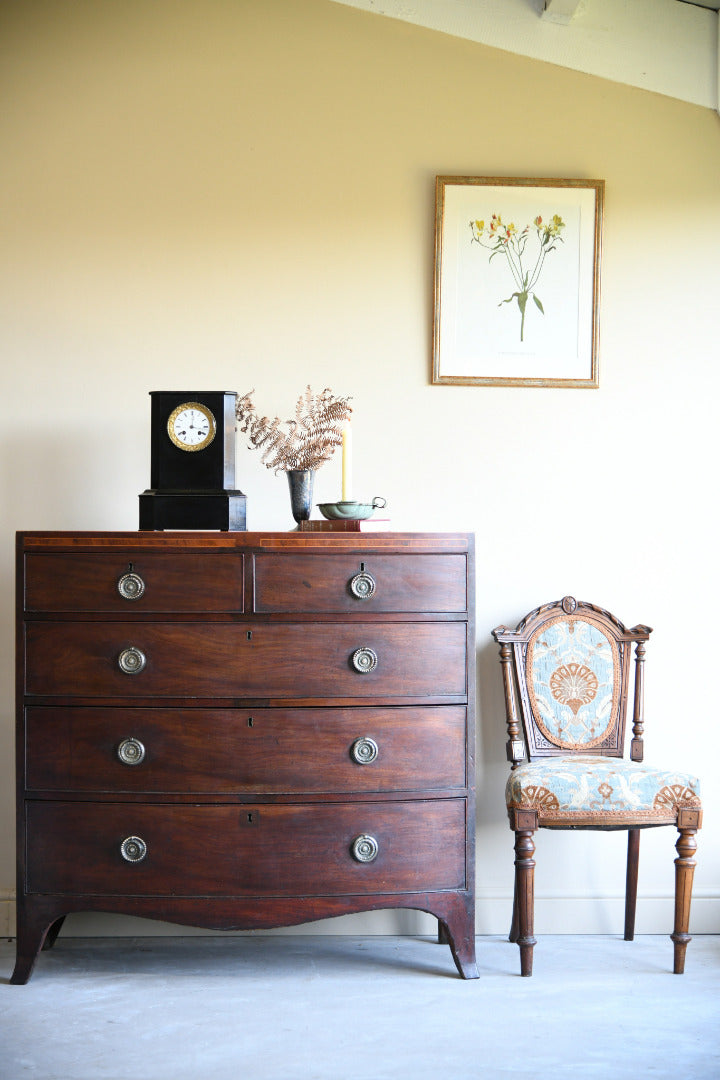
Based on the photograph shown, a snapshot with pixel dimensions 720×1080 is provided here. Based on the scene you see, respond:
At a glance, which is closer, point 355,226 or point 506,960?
point 506,960

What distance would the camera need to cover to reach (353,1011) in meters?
2.73

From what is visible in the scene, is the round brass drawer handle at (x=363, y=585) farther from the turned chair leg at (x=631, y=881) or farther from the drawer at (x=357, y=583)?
the turned chair leg at (x=631, y=881)

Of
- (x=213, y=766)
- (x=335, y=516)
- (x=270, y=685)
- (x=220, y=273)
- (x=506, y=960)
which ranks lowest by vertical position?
(x=506, y=960)

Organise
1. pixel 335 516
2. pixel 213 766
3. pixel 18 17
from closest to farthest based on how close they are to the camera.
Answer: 1. pixel 213 766
2. pixel 335 516
3. pixel 18 17

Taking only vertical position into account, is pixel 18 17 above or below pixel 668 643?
above

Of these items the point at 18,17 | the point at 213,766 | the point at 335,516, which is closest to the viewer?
the point at 213,766

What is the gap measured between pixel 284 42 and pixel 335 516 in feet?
5.33

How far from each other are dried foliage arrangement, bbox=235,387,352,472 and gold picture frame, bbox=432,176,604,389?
16.3 inches

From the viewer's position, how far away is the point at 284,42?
342 centimetres

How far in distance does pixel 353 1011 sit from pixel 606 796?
90 centimetres

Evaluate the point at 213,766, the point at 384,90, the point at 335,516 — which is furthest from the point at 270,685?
the point at 384,90

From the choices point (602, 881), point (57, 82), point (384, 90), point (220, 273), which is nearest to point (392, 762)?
point (602, 881)

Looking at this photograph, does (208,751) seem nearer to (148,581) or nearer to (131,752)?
(131,752)

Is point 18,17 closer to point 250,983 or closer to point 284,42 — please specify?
point 284,42
